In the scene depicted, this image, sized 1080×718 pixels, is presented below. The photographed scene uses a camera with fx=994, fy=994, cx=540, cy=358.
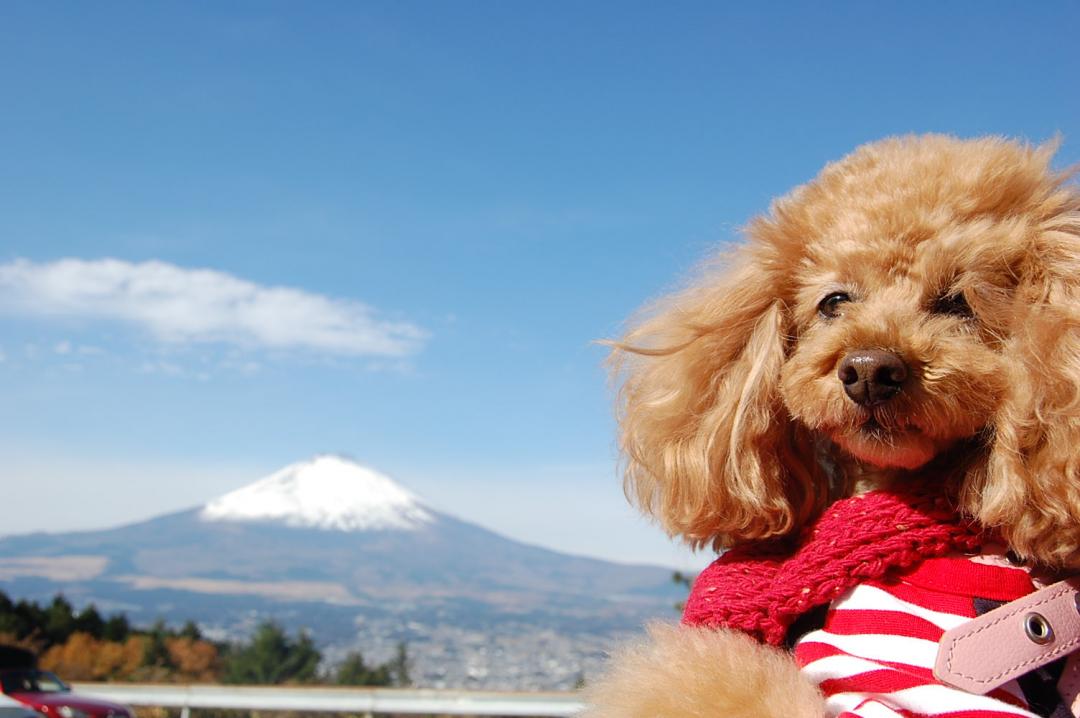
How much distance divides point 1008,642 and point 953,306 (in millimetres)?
663

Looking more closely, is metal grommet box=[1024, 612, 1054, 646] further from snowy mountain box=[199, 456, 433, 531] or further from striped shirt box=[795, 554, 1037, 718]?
snowy mountain box=[199, 456, 433, 531]

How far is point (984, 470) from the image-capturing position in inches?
73.2

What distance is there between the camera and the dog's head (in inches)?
70.7

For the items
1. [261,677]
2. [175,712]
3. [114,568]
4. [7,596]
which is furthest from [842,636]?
[114,568]

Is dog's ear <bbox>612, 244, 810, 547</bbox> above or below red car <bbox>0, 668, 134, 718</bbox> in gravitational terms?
above

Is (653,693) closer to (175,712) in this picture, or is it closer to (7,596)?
(175,712)

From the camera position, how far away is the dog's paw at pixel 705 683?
1.68 meters

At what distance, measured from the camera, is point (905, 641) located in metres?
1.76

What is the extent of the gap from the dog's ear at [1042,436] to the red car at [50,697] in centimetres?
1105

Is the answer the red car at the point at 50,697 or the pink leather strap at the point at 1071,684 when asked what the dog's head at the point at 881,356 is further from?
the red car at the point at 50,697

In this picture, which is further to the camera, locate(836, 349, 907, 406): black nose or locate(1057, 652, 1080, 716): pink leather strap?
locate(836, 349, 907, 406): black nose

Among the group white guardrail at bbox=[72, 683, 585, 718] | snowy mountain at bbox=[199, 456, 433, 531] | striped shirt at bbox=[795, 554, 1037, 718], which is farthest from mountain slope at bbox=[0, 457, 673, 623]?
striped shirt at bbox=[795, 554, 1037, 718]

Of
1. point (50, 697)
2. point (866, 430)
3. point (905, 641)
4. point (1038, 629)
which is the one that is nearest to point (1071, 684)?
point (1038, 629)

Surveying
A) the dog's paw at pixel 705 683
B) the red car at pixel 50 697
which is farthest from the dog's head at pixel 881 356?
the red car at pixel 50 697
